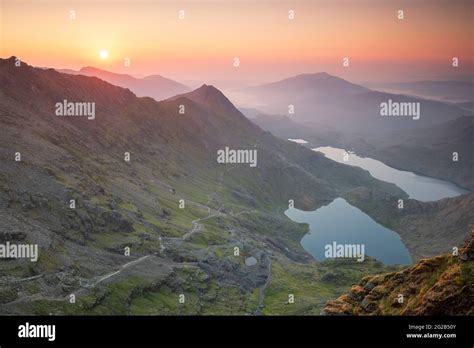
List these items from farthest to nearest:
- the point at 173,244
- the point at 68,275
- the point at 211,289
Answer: the point at 173,244, the point at 211,289, the point at 68,275
